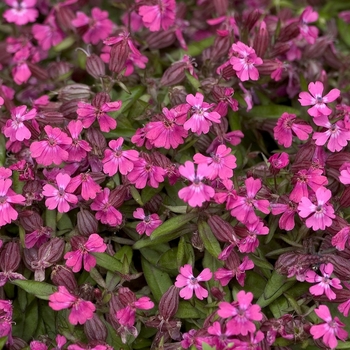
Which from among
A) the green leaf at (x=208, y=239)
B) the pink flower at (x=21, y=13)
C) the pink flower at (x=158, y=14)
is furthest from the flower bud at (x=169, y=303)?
the pink flower at (x=21, y=13)

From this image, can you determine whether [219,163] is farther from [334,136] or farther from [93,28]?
[93,28]

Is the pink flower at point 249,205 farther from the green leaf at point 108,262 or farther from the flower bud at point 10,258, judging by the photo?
the flower bud at point 10,258

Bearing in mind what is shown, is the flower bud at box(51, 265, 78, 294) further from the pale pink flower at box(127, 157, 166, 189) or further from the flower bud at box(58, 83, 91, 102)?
the flower bud at box(58, 83, 91, 102)

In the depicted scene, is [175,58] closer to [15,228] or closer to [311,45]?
[311,45]

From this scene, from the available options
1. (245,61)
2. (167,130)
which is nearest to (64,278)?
(167,130)

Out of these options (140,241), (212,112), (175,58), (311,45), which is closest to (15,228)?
(140,241)
